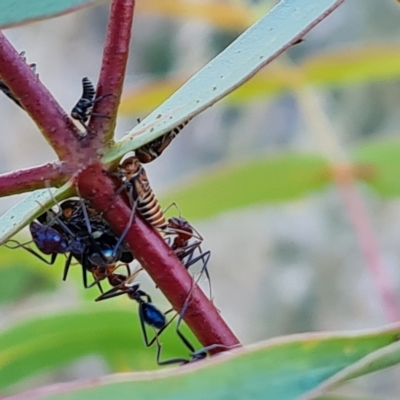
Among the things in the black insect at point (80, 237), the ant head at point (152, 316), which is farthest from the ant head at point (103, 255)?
the ant head at point (152, 316)

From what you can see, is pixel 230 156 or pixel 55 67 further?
pixel 55 67

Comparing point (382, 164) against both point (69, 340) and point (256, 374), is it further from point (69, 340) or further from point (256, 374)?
point (256, 374)

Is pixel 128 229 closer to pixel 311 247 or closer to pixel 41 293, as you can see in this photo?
pixel 41 293

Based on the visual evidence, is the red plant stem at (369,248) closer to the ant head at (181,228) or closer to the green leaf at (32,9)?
the ant head at (181,228)

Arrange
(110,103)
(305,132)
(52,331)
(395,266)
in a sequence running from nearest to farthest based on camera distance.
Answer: (110,103) < (52,331) < (395,266) < (305,132)

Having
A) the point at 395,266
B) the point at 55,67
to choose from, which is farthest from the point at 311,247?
the point at 55,67

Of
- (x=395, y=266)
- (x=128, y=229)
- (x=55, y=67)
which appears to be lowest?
(x=128, y=229)

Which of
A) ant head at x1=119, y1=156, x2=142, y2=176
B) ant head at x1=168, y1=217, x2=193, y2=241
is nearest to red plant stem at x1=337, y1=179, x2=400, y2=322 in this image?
ant head at x1=168, y1=217, x2=193, y2=241
